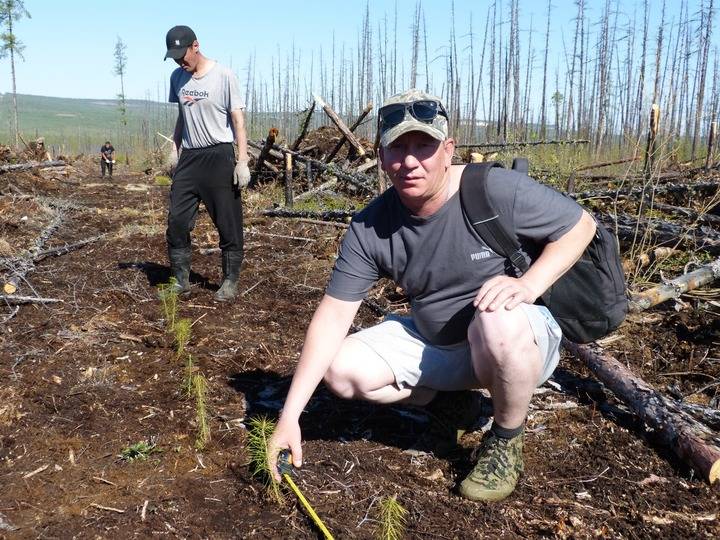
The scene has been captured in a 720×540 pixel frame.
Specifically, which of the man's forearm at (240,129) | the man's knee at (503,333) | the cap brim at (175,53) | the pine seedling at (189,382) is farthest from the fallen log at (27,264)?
the man's knee at (503,333)

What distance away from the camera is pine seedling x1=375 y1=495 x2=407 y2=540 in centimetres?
183

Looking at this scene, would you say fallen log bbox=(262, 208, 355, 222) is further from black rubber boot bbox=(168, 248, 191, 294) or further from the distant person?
the distant person

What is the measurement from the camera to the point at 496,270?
7.39ft

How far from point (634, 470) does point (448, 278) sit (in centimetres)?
111

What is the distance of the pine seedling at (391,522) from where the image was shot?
1.83 metres

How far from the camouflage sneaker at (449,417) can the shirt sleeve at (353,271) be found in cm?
70

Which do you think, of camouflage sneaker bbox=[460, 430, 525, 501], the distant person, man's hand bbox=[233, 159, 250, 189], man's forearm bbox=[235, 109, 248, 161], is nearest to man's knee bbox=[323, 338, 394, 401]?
camouflage sneaker bbox=[460, 430, 525, 501]

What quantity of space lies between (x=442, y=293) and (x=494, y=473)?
2.25 feet

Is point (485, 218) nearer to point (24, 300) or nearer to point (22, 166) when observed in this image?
point (24, 300)

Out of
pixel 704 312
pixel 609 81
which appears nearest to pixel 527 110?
pixel 609 81

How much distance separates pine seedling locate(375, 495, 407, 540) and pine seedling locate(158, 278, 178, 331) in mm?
2261

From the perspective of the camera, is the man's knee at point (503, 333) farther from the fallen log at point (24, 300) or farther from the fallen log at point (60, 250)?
the fallen log at point (60, 250)

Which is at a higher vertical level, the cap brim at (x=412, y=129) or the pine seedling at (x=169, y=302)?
the cap brim at (x=412, y=129)

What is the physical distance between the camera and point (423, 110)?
6.86ft
